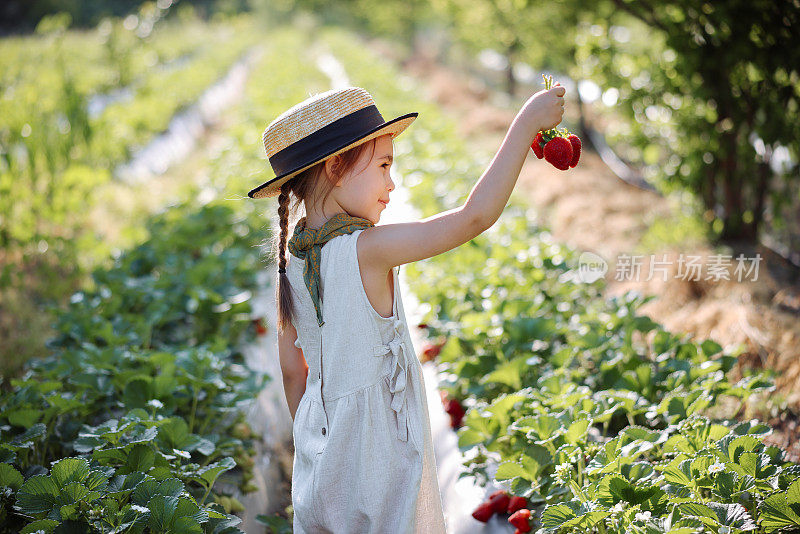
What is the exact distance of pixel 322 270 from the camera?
5.46 feet

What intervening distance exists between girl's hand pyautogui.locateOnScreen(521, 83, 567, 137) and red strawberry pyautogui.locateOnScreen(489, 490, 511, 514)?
1130 millimetres

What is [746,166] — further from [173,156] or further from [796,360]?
[173,156]

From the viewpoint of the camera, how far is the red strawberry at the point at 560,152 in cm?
156

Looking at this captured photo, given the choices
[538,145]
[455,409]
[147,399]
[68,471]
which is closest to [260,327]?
[147,399]

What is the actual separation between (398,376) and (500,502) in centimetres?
68

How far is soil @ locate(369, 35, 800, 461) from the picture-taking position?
2828mm

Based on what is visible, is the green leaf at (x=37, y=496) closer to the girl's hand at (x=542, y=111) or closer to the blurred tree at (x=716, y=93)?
the girl's hand at (x=542, y=111)

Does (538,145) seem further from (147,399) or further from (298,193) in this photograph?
(147,399)

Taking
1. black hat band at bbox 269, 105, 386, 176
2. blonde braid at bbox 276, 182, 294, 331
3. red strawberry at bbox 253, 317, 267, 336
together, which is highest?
black hat band at bbox 269, 105, 386, 176

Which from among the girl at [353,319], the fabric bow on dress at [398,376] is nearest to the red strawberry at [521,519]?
the girl at [353,319]

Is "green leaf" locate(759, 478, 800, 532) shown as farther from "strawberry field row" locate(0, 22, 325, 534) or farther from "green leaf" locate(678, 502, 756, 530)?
"strawberry field row" locate(0, 22, 325, 534)

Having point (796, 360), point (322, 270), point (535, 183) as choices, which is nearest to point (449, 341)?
point (322, 270)

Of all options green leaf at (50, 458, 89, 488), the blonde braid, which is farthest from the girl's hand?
green leaf at (50, 458, 89, 488)

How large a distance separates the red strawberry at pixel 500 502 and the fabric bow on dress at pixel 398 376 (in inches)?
22.5
